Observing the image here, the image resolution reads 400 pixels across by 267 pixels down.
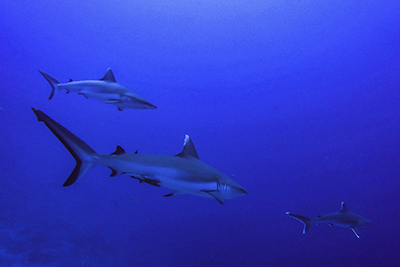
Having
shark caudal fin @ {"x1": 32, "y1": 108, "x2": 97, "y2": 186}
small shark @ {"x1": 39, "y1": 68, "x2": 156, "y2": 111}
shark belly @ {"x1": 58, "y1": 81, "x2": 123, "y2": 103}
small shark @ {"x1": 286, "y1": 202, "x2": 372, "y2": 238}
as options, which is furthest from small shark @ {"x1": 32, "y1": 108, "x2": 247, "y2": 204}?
small shark @ {"x1": 286, "y1": 202, "x2": 372, "y2": 238}

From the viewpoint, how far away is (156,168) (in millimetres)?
2953

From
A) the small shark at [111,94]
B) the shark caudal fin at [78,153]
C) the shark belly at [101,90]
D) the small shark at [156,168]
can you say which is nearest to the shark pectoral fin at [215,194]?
the small shark at [156,168]

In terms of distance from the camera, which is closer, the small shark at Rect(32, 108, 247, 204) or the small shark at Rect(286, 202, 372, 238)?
the small shark at Rect(32, 108, 247, 204)

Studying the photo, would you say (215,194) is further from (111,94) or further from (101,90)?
(101,90)

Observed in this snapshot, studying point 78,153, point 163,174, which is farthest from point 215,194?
point 78,153

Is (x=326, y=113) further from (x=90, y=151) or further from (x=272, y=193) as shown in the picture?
(x=90, y=151)

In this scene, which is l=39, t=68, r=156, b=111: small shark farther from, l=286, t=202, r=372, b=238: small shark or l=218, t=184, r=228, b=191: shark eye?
l=286, t=202, r=372, b=238: small shark

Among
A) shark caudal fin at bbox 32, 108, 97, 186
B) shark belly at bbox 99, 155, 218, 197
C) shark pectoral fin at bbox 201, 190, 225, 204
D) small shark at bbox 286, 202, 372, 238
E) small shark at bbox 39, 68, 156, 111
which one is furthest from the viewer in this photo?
small shark at bbox 286, 202, 372, 238

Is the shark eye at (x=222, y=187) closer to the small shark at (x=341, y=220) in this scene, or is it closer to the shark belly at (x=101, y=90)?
the shark belly at (x=101, y=90)

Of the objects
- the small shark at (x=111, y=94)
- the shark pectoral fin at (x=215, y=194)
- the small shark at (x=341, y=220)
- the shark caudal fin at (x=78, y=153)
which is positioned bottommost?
the shark caudal fin at (x=78, y=153)

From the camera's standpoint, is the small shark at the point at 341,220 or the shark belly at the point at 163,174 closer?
the shark belly at the point at 163,174

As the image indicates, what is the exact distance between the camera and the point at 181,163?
127 inches

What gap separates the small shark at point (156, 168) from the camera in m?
2.69

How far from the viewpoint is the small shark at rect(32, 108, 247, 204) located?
269 centimetres
